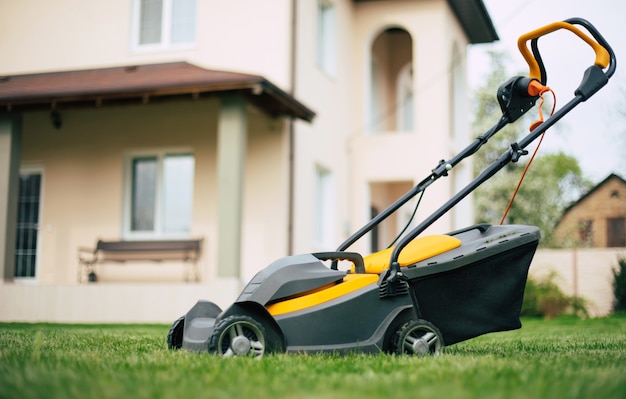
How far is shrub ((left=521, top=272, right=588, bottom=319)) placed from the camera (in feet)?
49.6

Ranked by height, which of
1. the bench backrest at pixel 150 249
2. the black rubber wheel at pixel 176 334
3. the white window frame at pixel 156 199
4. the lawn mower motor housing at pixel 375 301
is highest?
the white window frame at pixel 156 199

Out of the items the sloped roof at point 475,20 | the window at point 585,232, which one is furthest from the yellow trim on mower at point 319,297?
the window at point 585,232

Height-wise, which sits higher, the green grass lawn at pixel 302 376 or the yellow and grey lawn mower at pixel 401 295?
the yellow and grey lawn mower at pixel 401 295

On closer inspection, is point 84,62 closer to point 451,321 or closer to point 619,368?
point 451,321

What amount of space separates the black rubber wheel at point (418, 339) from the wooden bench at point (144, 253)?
27.4 feet

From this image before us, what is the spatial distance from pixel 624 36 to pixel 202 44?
247 inches

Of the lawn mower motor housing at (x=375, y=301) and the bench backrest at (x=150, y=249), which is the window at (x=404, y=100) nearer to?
the bench backrest at (x=150, y=249)

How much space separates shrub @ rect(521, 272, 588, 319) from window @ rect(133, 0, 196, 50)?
24.1 ft

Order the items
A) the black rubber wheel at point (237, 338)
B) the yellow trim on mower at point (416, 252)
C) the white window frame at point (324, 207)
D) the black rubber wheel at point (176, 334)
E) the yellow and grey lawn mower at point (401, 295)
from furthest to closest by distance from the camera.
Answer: the white window frame at point (324, 207) → the black rubber wheel at point (176, 334) → the yellow trim on mower at point (416, 252) → the yellow and grey lawn mower at point (401, 295) → the black rubber wheel at point (237, 338)

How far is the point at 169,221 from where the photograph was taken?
13.0 meters

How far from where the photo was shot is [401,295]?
4652 mm

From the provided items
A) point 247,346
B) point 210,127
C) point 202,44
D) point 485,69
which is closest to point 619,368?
point 247,346

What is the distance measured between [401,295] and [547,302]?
36.7ft

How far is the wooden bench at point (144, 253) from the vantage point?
1268 cm
